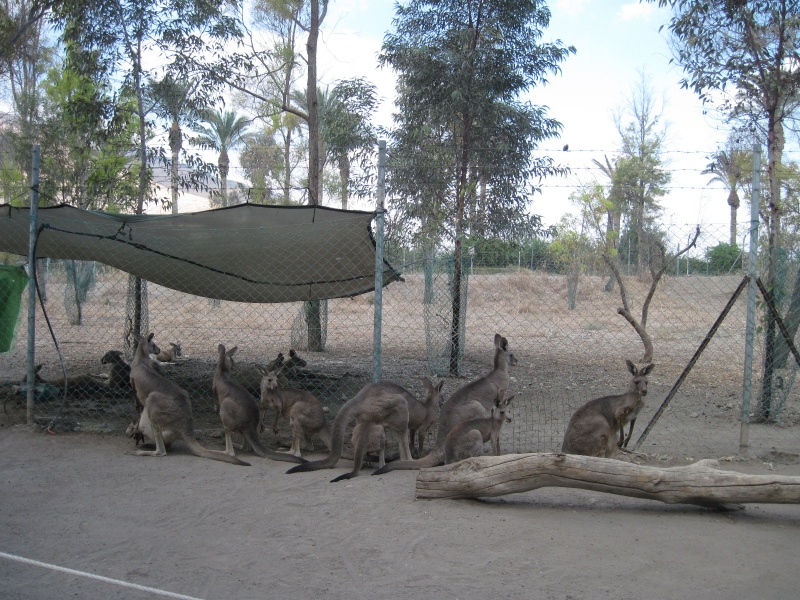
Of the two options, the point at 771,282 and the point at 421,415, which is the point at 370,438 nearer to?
the point at 421,415

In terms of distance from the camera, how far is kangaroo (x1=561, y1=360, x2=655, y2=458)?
6473 mm

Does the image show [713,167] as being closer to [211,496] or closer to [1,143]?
[211,496]

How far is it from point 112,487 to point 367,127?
8728 mm

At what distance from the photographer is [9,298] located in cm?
862

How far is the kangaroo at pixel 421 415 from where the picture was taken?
700cm

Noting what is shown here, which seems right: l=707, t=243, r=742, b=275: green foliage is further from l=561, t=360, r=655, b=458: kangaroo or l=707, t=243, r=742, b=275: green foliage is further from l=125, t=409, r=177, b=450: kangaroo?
l=125, t=409, r=177, b=450: kangaroo

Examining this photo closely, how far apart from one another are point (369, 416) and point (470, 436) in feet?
3.39

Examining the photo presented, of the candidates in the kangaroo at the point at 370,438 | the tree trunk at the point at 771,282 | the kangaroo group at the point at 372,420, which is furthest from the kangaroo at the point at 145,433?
the tree trunk at the point at 771,282

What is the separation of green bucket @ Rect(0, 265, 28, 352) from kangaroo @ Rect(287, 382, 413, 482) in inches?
186

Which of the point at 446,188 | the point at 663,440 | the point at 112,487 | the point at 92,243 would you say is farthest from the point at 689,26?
the point at 112,487

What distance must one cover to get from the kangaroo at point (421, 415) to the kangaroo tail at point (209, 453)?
1.74m

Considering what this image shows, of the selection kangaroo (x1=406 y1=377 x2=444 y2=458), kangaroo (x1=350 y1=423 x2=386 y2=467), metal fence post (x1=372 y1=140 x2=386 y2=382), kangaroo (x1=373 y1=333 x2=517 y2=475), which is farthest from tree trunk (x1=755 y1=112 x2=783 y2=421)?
kangaroo (x1=350 y1=423 x2=386 y2=467)

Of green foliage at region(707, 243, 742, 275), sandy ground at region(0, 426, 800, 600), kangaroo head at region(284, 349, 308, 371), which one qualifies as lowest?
sandy ground at region(0, 426, 800, 600)

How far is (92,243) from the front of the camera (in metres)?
7.87
